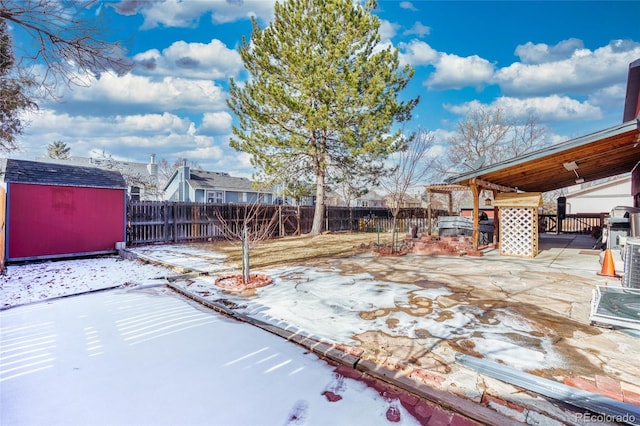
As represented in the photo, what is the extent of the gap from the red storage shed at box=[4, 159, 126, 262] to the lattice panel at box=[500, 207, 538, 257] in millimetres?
11052

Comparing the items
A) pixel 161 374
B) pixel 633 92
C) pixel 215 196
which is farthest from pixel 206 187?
pixel 633 92

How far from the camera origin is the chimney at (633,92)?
866cm

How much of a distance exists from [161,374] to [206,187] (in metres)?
22.1

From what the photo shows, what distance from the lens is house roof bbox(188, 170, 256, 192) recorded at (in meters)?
23.0

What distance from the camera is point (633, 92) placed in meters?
9.69

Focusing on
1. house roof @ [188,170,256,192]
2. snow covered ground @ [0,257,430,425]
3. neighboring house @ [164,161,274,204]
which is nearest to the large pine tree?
snow covered ground @ [0,257,430,425]

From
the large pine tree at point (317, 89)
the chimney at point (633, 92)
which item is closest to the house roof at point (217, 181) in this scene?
the large pine tree at point (317, 89)

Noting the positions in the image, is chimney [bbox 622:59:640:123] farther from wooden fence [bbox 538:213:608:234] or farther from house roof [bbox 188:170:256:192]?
house roof [bbox 188:170:256:192]

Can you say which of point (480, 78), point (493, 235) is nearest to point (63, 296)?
point (493, 235)

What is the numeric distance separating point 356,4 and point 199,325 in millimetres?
13291

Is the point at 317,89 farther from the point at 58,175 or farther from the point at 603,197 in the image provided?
the point at 603,197

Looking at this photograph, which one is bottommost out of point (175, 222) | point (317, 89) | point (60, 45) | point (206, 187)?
point (175, 222)

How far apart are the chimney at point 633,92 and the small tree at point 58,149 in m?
43.0

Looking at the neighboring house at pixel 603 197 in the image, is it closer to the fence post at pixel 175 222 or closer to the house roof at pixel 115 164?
the fence post at pixel 175 222
